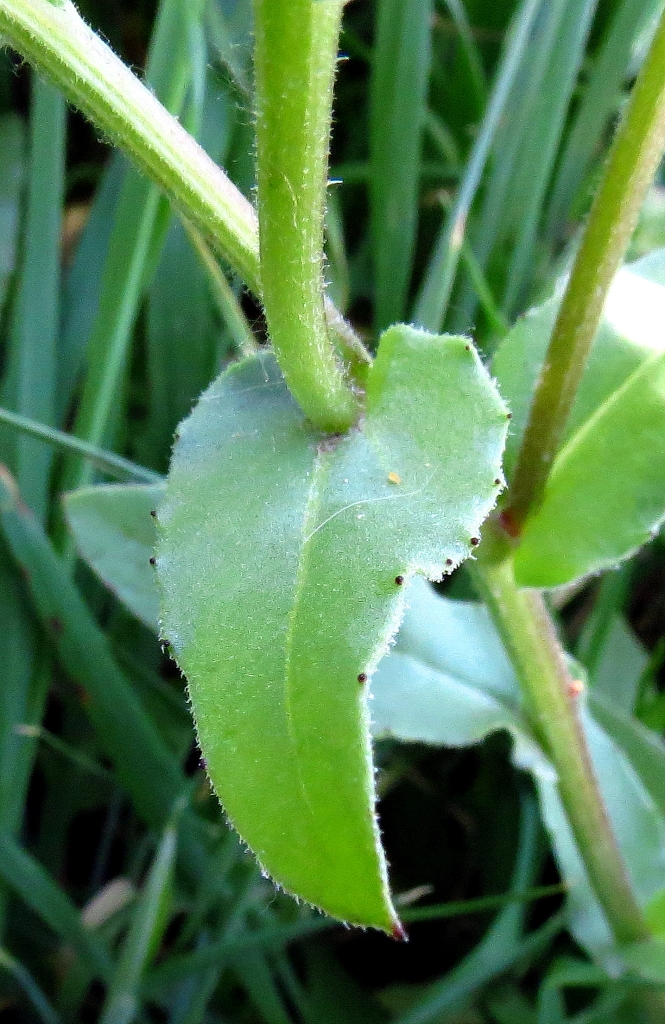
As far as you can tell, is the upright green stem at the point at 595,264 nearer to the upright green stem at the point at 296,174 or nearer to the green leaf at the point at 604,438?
the green leaf at the point at 604,438

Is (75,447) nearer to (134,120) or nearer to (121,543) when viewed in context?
(121,543)

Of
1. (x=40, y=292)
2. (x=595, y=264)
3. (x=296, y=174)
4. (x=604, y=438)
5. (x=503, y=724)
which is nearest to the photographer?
(x=296, y=174)

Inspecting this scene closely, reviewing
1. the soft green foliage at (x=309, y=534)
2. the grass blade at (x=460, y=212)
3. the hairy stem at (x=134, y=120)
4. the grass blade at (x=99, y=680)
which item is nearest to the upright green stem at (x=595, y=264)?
the soft green foliage at (x=309, y=534)

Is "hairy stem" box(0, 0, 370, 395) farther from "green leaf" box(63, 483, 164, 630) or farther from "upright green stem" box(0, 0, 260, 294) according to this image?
"green leaf" box(63, 483, 164, 630)

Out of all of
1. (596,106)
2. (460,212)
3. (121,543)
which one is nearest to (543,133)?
(596,106)

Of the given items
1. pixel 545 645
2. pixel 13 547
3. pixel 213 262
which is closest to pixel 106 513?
pixel 13 547

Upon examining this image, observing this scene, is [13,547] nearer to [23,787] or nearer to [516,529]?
[23,787]
